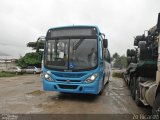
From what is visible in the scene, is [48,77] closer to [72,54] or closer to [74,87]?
[74,87]

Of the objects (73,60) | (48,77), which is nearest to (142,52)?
(73,60)

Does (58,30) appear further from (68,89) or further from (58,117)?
(58,117)

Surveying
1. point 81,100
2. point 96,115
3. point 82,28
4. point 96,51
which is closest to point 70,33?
point 82,28

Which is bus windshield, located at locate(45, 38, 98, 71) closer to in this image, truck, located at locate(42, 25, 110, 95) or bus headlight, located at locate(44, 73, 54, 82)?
truck, located at locate(42, 25, 110, 95)

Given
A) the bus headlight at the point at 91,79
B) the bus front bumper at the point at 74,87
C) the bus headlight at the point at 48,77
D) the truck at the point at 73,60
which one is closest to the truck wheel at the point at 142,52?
the truck at the point at 73,60

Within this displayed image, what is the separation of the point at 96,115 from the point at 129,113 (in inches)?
45.9

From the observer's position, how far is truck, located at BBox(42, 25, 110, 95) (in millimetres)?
9695

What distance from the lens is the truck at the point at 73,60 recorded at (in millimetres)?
9695

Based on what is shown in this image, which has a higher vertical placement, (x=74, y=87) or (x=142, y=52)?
(x=142, y=52)

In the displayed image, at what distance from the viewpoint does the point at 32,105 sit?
891cm

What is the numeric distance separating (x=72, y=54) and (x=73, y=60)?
26cm

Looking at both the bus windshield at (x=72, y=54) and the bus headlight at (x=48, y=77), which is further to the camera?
the bus headlight at (x=48, y=77)

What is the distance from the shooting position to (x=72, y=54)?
992cm

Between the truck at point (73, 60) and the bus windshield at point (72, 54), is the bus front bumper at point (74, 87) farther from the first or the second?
the bus windshield at point (72, 54)
